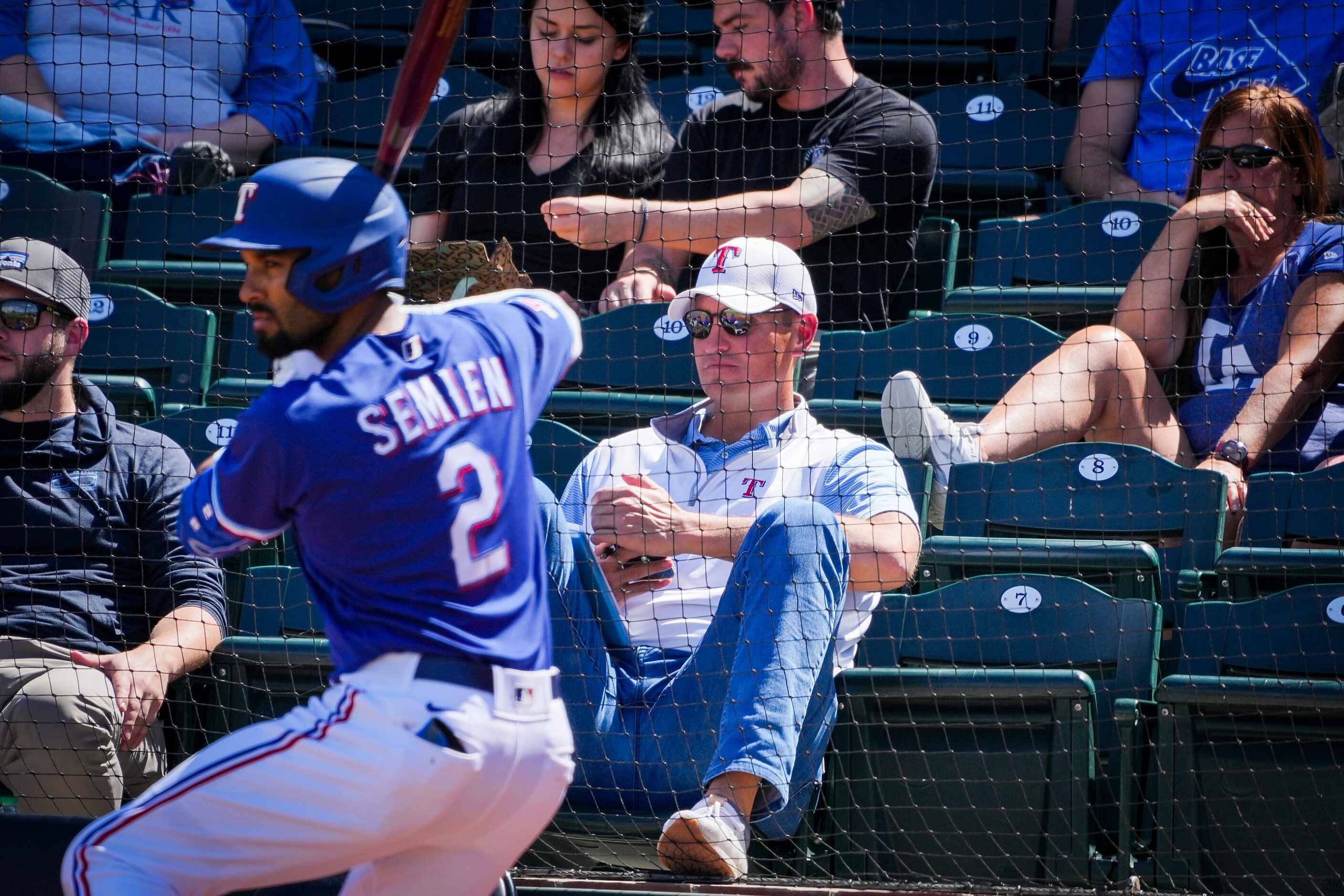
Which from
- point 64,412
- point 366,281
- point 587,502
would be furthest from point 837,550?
point 64,412

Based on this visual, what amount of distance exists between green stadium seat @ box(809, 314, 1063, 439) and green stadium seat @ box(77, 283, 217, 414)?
1737 mm

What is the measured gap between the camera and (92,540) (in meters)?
3.10

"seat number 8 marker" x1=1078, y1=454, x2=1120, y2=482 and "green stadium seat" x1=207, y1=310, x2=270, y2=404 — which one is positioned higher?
"seat number 8 marker" x1=1078, y1=454, x2=1120, y2=482

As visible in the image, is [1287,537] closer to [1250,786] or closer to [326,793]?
[1250,786]

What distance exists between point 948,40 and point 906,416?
8.33ft

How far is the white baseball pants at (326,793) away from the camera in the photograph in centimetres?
178

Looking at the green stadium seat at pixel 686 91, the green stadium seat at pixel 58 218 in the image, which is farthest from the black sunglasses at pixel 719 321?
the green stadium seat at pixel 58 218

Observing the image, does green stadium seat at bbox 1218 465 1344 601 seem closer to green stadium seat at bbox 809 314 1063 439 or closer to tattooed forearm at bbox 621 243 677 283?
green stadium seat at bbox 809 314 1063 439

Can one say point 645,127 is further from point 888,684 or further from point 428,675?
point 428,675

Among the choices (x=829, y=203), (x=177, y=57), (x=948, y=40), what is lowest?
(x=829, y=203)

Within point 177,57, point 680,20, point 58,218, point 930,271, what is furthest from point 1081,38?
point 58,218

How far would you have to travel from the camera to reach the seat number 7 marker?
1.88 m

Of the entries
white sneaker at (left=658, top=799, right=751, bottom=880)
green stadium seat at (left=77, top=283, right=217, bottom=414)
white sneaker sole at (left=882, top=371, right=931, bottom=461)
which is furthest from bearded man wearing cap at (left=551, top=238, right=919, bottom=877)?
green stadium seat at (left=77, top=283, right=217, bottom=414)

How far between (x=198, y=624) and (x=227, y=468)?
4.08ft
